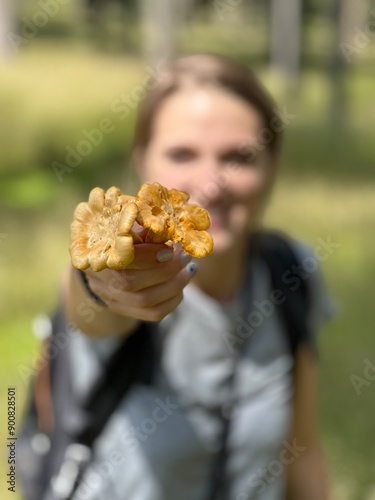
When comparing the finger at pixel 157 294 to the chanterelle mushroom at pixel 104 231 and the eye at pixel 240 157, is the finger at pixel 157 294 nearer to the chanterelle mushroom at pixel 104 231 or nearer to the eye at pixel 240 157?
the chanterelle mushroom at pixel 104 231

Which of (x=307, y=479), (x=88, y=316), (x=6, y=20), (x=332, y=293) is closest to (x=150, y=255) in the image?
(x=88, y=316)

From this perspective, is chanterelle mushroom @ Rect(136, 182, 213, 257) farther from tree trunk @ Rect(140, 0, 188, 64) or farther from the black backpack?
tree trunk @ Rect(140, 0, 188, 64)

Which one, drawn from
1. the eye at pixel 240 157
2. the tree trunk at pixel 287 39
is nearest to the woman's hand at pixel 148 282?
the eye at pixel 240 157

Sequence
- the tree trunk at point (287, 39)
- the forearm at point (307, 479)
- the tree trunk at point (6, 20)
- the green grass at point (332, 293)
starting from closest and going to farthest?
the forearm at point (307, 479), the green grass at point (332, 293), the tree trunk at point (6, 20), the tree trunk at point (287, 39)

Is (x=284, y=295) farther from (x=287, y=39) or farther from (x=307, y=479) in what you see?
(x=287, y=39)

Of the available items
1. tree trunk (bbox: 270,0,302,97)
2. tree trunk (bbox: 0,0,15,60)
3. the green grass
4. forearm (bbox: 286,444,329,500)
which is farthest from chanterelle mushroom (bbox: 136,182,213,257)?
tree trunk (bbox: 270,0,302,97)

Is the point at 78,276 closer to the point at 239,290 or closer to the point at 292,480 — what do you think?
the point at 239,290
